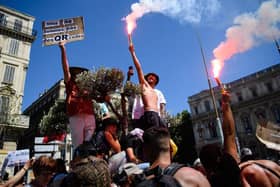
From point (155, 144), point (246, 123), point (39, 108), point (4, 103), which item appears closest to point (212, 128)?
point (246, 123)

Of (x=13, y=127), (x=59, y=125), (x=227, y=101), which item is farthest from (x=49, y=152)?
(x=13, y=127)

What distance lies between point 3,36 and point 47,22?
29.1 meters

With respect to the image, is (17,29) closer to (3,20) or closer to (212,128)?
(3,20)

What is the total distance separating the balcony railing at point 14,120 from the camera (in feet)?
70.2

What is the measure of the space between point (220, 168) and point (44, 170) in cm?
253

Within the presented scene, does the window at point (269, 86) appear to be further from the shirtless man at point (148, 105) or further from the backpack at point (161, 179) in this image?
the backpack at point (161, 179)

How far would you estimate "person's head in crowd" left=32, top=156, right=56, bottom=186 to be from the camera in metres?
3.03

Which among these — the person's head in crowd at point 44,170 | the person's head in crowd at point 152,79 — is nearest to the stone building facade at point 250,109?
Result: the person's head in crowd at point 152,79

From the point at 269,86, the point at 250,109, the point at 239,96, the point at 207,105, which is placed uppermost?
the point at 269,86

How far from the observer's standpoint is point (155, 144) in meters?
2.30

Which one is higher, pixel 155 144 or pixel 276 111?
pixel 276 111

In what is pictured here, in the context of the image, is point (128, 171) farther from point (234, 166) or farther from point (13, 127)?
point (13, 127)

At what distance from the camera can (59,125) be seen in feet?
54.6

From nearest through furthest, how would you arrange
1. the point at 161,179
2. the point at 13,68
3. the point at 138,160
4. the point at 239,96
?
the point at 161,179
the point at 138,160
the point at 13,68
the point at 239,96
